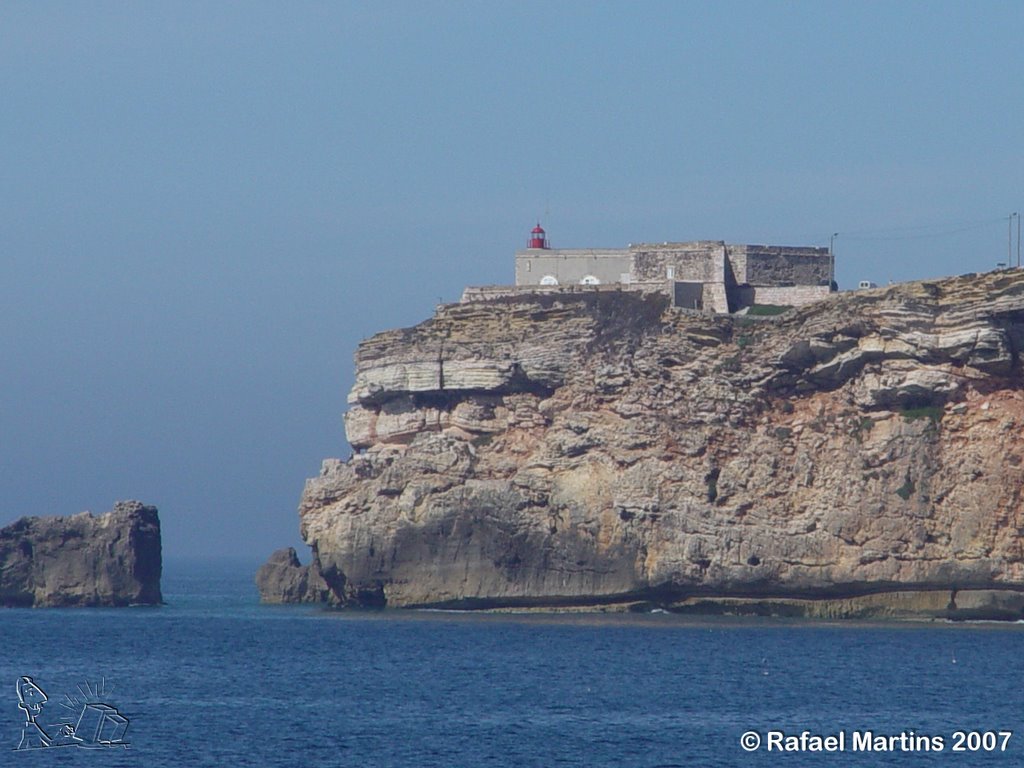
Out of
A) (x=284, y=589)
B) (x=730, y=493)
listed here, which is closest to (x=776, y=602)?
(x=730, y=493)

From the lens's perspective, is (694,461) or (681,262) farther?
(681,262)

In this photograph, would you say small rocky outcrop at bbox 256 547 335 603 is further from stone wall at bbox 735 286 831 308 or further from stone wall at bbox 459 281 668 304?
stone wall at bbox 735 286 831 308

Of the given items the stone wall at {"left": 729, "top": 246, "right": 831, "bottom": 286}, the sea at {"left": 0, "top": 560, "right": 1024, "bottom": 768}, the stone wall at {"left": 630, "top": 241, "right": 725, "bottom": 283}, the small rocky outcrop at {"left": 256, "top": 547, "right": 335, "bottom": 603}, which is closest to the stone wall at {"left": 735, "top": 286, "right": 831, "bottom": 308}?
the stone wall at {"left": 729, "top": 246, "right": 831, "bottom": 286}

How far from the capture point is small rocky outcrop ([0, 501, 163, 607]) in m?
72.6

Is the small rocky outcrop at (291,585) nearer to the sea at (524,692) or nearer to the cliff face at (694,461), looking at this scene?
the cliff face at (694,461)

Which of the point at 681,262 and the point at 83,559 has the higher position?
the point at 681,262

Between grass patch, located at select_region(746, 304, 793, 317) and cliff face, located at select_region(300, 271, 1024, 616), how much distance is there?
2916 mm

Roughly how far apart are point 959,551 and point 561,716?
748 inches

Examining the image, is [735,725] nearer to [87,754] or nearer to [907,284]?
[87,754]

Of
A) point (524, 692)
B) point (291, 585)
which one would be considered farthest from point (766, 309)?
point (524, 692)

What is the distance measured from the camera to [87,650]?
2201 inches

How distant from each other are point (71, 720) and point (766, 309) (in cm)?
3054

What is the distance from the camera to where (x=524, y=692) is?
4494 centimetres

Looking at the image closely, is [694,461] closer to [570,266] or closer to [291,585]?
[570,266]
